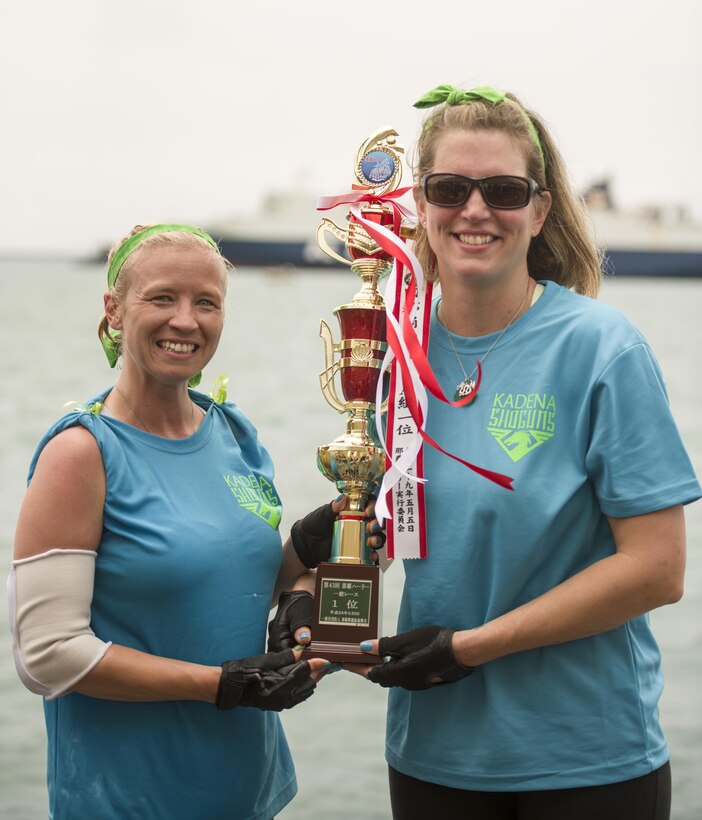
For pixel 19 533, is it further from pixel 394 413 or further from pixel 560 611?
pixel 560 611

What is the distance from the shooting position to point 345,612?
1829 mm

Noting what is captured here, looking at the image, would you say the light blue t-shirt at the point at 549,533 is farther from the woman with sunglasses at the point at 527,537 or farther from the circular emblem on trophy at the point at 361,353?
the circular emblem on trophy at the point at 361,353

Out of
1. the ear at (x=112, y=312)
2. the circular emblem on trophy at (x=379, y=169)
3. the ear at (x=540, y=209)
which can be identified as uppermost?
the circular emblem on trophy at (x=379, y=169)

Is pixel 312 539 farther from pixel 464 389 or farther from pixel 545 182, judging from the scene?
pixel 545 182

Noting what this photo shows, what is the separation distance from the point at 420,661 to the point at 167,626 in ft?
1.26

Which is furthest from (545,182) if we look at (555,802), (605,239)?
(605,239)

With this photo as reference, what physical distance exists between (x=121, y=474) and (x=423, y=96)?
2.55 ft

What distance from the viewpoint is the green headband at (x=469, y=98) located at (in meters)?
1.74

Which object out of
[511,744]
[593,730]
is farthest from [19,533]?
[593,730]

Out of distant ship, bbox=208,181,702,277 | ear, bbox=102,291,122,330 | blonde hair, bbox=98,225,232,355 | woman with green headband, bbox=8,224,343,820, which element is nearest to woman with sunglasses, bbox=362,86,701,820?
woman with green headband, bbox=8,224,343,820

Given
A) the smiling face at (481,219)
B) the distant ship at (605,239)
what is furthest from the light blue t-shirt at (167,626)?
the distant ship at (605,239)

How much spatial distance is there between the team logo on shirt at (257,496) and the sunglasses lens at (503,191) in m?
0.60

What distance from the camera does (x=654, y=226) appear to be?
43.8 metres

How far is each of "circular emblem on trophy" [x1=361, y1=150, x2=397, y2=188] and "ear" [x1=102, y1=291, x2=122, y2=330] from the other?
0.54 m
